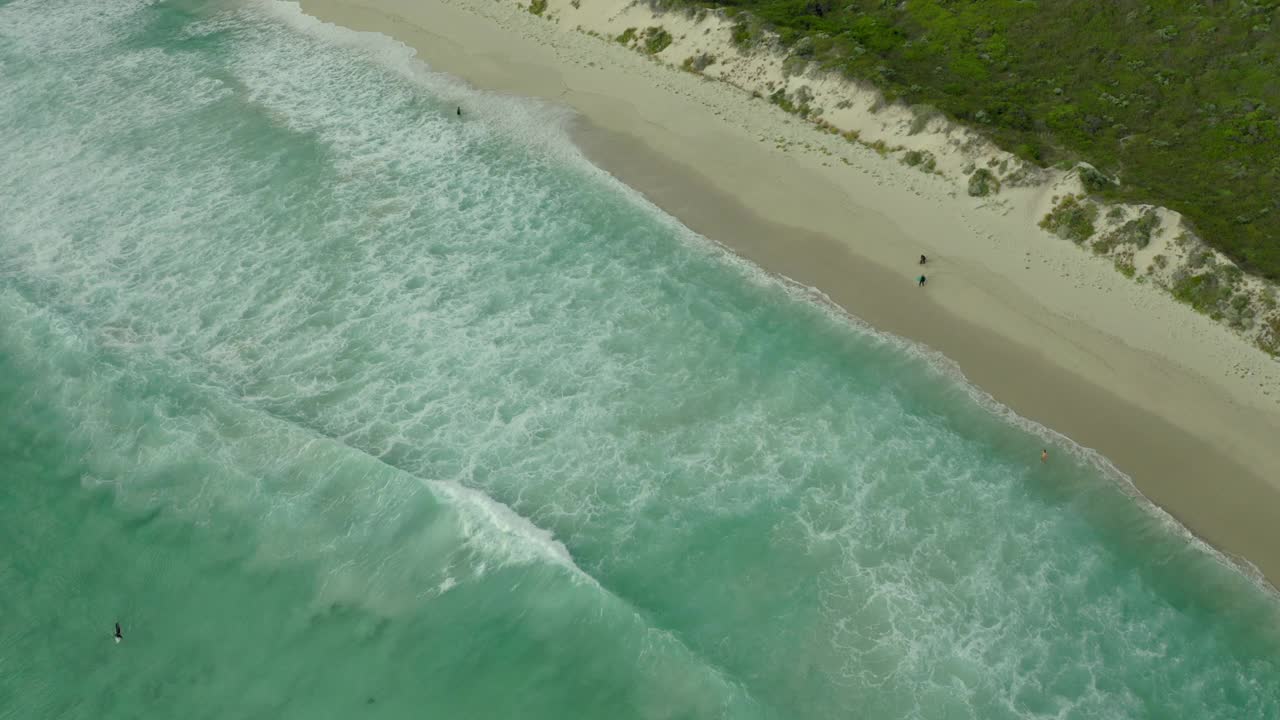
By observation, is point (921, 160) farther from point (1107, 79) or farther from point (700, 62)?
point (700, 62)

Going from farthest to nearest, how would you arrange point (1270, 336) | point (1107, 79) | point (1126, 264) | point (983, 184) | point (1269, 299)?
point (1107, 79) < point (983, 184) < point (1126, 264) < point (1269, 299) < point (1270, 336)

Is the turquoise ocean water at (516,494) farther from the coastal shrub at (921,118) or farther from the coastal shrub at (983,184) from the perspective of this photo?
the coastal shrub at (921,118)

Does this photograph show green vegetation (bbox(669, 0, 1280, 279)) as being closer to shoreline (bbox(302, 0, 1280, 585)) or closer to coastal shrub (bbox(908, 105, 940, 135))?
coastal shrub (bbox(908, 105, 940, 135))

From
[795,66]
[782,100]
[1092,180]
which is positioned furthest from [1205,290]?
[795,66]

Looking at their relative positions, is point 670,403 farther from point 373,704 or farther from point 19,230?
point 19,230

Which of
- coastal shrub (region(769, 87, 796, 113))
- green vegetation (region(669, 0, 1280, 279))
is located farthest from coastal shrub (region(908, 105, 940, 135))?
coastal shrub (region(769, 87, 796, 113))

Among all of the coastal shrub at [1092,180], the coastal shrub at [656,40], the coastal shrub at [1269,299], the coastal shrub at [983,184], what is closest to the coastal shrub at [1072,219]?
the coastal shrub at [1092,180]
